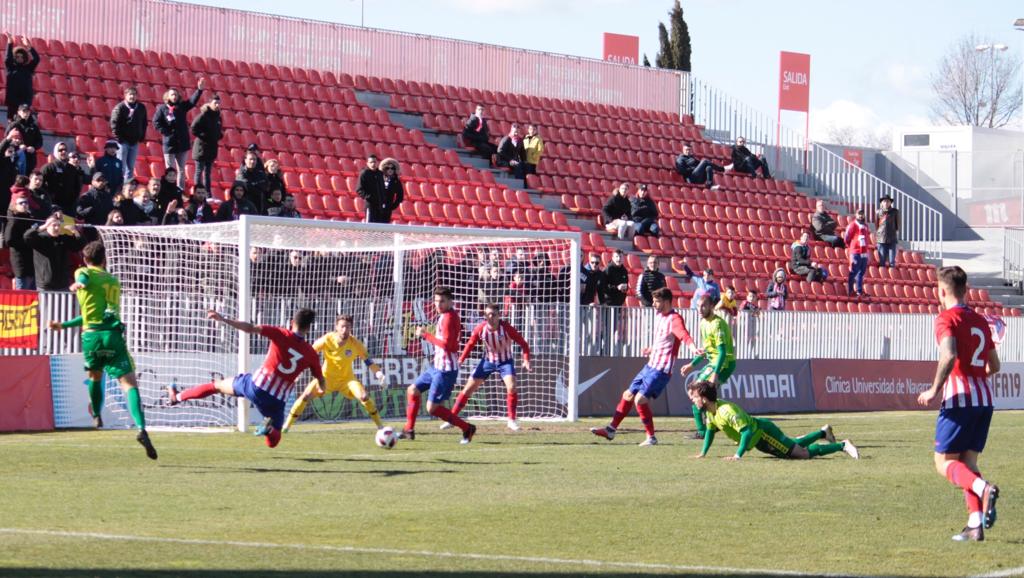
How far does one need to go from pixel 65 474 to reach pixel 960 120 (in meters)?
84.5

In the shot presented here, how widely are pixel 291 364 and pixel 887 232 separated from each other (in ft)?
82.3

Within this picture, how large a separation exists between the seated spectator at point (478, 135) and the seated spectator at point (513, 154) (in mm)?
459

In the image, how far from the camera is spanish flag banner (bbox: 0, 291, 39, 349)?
20.0m

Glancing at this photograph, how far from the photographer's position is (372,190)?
2667cm

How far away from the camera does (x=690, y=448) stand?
18484 mm

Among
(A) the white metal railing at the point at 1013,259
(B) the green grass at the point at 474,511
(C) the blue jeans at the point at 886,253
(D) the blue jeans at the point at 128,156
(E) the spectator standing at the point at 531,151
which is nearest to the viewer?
(B) the green grass at the point at 474,511

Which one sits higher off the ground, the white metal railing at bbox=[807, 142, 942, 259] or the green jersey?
the white metal railing at bbox=[807, 142, 942, 259]

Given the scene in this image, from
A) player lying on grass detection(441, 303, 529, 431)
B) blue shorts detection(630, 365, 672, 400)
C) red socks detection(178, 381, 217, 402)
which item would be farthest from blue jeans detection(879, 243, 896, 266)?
red socks detection(178, 381, 217, 402)

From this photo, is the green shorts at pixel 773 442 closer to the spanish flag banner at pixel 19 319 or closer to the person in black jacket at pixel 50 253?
the spanish flag banner at pixel 19 319

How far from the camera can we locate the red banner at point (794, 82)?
4656cm

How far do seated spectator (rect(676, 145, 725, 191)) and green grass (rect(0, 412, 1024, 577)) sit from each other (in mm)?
20617

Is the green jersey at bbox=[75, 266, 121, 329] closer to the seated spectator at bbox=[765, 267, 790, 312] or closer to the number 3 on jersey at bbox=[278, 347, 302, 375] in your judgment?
the number 3 on jersey at bbox=[278, 347, 302, 375]

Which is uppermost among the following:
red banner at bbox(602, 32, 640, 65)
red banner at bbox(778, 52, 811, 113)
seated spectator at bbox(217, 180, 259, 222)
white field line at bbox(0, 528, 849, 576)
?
red banner at bbox(602, 32, 640, 65)

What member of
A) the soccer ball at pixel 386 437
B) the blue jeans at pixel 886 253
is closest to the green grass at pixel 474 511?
the soccer ball at pixel 386 437
